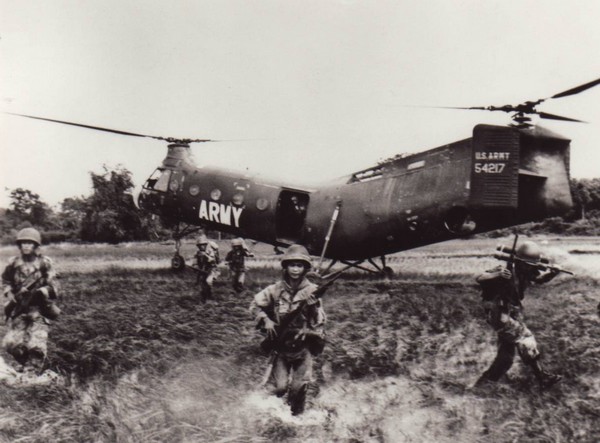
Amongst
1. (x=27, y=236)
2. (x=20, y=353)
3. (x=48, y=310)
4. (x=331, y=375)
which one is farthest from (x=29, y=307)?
(x=331, y=375)

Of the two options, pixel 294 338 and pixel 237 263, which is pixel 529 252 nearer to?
pixel 294 338

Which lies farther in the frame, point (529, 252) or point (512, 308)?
point (529, 252)

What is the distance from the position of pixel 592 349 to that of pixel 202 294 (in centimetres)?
671

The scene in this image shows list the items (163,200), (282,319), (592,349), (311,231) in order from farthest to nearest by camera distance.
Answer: (163,200) → (311,231) → (592,349) → (282,319)

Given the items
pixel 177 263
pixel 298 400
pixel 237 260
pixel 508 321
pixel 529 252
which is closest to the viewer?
pixel 298 400

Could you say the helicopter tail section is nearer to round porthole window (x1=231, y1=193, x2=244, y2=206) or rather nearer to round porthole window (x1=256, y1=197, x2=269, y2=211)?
round porthole window (x1=256, y1=197, x2=269, y2=211)

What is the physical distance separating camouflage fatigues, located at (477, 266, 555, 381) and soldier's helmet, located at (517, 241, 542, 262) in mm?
152

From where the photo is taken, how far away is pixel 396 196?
10.7m

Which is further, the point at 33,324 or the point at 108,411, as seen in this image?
the point at 33,324

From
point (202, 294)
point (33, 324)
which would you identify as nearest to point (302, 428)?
point (33, 324)

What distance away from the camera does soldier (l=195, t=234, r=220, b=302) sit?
36.5 feet

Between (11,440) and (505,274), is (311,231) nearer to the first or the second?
(505,274)

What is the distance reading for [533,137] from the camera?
9336 millimetres

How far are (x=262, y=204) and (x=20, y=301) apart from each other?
21.3 feet
